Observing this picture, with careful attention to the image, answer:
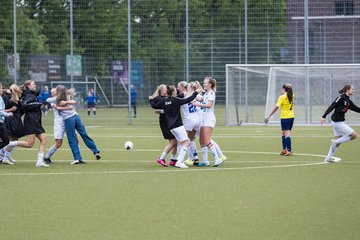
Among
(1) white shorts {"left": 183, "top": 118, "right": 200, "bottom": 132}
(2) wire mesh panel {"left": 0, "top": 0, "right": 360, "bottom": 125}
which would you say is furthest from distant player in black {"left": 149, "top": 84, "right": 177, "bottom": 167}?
(2) wire mesh panel {"left": 0, "top": 0, "right": 360, "bottom": 125}

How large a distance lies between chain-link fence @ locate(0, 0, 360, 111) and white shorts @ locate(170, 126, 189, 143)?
2110 cm

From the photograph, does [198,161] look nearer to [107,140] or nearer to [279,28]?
[107,140]

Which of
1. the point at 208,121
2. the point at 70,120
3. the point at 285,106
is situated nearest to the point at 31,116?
the point at 70,120

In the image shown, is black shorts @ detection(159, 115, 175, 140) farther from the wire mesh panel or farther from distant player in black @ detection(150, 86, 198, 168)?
the wire mesh panel

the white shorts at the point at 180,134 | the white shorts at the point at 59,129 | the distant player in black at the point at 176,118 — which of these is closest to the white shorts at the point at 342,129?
the distant player in black at the point at 176,118

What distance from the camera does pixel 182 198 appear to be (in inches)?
477

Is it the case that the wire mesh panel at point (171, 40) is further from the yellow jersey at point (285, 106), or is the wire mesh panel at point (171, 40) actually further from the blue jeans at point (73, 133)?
the blue jeans at point (73, 133)

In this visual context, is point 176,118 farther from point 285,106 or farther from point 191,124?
point 285,106

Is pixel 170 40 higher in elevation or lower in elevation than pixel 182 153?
higher

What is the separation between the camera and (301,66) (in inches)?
1458

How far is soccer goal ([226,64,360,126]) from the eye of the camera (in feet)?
120

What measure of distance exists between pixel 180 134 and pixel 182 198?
5.18m

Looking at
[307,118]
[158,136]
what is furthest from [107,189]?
[307,118]

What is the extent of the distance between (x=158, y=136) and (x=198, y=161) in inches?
458
